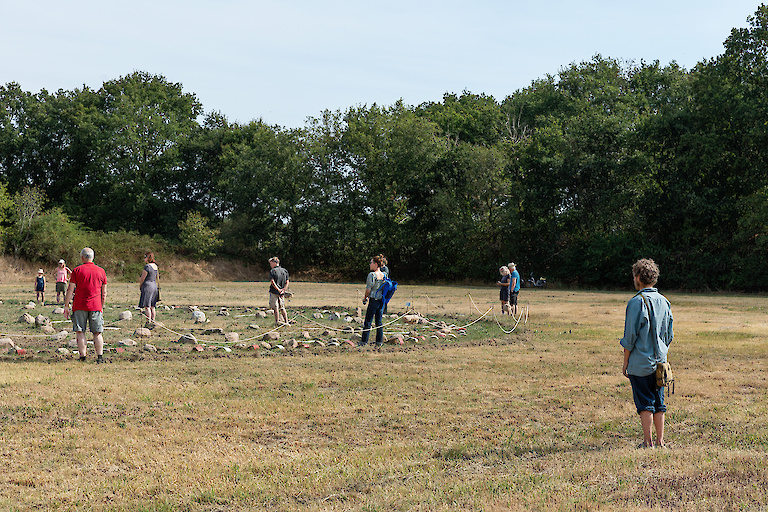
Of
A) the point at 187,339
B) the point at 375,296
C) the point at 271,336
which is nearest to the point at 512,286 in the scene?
the point at 375,296

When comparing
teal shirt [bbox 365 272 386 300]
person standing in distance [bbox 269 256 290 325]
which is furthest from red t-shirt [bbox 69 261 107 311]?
person standing in distance [bbox 269 256 290 325]

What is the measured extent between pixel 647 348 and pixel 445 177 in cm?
4788

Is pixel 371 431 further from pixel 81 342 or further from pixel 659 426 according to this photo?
pixel 81 342

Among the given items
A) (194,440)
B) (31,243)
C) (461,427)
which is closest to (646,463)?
(461,427)

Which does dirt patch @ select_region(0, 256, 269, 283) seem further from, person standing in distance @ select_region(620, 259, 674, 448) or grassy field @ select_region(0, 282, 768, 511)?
person standing in distance @ select_region(620, 259, 674, 448)

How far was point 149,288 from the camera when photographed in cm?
1653

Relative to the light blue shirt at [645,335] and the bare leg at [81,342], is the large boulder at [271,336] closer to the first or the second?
the bare leg at [81,342]

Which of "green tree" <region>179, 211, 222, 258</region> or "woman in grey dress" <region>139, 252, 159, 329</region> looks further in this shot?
"green tree" <region>179, 211, 222, 258</region>

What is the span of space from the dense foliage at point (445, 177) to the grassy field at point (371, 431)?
3326 centimetres

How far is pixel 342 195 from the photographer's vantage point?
190 ft

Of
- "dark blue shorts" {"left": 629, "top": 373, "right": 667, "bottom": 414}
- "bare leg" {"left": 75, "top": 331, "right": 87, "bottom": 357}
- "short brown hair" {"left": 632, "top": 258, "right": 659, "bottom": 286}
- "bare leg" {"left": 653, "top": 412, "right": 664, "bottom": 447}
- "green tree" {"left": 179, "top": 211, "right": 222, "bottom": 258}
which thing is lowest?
"bare leg" {"left": 75, "top": 331, "right": 87, "bottom": 357}

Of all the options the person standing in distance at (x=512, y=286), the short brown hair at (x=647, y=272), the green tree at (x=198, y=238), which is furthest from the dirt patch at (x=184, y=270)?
the short brown hair at (x=647, y=272)

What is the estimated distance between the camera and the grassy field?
509cm

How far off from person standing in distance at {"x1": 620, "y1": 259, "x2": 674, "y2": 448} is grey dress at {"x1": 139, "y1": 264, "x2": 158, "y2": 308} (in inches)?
506
